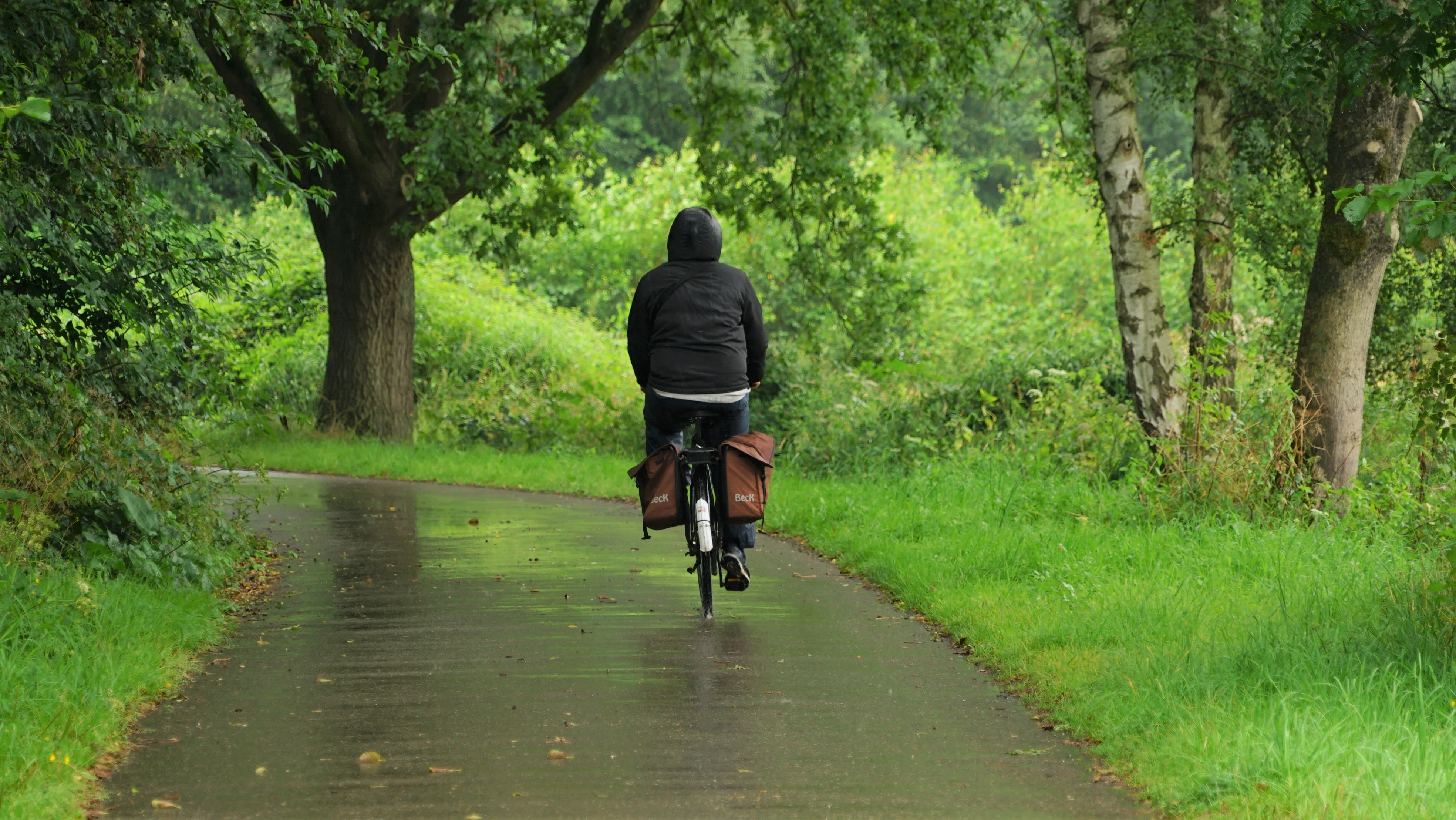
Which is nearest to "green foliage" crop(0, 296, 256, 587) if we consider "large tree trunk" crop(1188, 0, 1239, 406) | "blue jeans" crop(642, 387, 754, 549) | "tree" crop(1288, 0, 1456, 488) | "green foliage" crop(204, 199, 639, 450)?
"blue jeans" crop(642, 387, 754, 549)

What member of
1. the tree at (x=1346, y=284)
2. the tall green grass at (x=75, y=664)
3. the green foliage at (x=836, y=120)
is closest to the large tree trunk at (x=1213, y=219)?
the tree at (x=1346, y=284)

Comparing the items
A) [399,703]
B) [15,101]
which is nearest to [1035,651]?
[399,703]

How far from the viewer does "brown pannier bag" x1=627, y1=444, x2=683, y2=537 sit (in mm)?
7961

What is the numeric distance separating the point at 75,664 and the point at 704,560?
3155 mm

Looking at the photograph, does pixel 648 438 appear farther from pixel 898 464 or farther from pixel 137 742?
pixel 898 464

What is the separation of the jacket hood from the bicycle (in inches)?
33.9

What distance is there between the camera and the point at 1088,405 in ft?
47.2

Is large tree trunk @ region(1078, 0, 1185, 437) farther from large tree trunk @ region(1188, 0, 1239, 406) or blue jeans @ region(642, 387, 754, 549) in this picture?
blue jeans @ region(642, 387, 754, 549)

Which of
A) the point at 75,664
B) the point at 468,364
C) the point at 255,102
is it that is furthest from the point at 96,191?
the point at 468,364

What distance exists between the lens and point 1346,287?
1055 cm

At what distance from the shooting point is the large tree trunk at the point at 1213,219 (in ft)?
35.2

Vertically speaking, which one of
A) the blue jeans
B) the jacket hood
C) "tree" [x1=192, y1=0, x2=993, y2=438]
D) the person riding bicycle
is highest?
"tree" [x1=192, y1=0, x2=993, y2=438]

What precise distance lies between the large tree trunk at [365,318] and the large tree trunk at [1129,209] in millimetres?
10167

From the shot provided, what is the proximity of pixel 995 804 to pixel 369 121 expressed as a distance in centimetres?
1562
